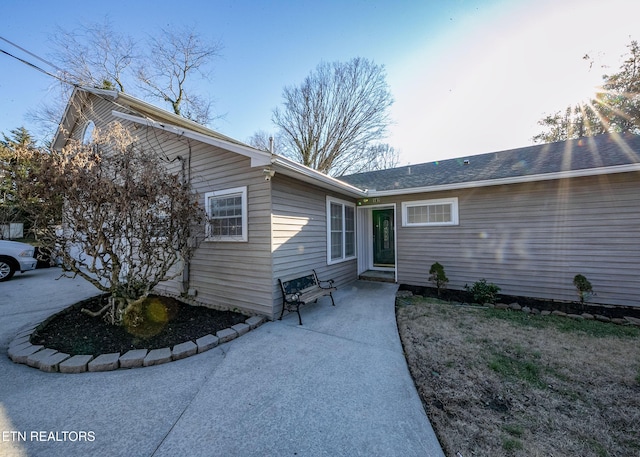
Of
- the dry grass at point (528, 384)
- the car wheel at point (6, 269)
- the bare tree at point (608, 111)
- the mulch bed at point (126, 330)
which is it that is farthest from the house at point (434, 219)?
the bare tree at point (608, 111)

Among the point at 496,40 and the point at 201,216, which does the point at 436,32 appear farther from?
the point at 201,216

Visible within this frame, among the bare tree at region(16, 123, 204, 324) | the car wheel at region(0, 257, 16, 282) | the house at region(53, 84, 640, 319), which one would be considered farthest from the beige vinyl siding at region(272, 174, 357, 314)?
the car wheel at region(0, 257, 16, 282)

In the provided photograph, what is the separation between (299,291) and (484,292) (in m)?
4.20

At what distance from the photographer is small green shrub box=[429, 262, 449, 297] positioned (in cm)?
626

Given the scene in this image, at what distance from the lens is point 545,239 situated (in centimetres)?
565

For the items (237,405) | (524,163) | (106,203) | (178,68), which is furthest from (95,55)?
(524,163)

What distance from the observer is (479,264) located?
6.23m

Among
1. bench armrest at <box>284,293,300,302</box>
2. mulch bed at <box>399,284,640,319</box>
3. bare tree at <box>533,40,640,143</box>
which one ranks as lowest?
mulch bed at <box>399,284,640,319</box>

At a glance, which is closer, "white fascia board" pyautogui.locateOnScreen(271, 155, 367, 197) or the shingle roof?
"white fascia board" pyautogui.locateOnScreen(271, 155, 367, 197)

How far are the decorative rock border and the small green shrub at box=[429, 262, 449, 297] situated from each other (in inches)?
206

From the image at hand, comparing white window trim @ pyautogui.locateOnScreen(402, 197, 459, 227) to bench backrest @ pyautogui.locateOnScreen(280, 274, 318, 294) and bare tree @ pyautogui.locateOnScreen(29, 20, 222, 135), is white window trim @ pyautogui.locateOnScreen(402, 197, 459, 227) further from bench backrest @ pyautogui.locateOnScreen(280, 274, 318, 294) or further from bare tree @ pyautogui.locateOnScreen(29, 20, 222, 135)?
bare tree @ pyautogui.locateOnScreen(29, 20, 222, 135)

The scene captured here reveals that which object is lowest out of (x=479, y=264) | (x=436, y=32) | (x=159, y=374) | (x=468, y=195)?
(x=159, y=374)

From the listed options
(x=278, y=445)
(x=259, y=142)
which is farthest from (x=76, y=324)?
(x=259, y=142)

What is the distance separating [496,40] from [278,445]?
28.6ft
